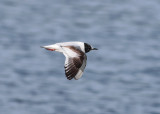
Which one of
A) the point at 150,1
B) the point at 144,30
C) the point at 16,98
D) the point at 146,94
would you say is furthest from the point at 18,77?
the point at 150,1

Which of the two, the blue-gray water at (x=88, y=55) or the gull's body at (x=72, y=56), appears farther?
the blue-gray water at (x=88, y=55)

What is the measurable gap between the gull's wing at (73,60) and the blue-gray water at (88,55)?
14753 mm

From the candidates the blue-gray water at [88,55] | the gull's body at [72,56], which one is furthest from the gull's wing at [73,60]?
the blue-gray water at [88,55]

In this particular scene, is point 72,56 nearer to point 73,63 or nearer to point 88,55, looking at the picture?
point 73,63

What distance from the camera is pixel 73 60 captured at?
9.73 m

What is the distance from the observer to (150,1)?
1383 inches

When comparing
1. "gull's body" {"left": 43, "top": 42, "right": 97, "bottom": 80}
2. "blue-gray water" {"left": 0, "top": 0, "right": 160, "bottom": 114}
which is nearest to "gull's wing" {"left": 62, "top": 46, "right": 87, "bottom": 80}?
"gull's body" {"left": 43, "top": 42, "right": 97, "bottom": 80}

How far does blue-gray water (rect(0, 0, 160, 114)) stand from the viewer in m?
25.7

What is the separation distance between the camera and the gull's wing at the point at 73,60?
31.3 feet

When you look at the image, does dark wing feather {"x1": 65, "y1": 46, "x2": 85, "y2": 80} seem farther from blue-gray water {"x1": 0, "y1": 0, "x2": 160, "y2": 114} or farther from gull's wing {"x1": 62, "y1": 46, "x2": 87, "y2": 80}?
blue-gray water {"x1": 0, "y1": 0, "x2": 160, "y2": 114}

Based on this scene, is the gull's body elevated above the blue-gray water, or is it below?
below

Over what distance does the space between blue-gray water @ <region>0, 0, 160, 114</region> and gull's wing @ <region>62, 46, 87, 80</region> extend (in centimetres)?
1475

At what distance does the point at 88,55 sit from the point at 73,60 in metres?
17.2

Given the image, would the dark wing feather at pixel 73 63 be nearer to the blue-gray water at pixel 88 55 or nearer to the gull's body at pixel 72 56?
the gull's body at pixel 72 56
